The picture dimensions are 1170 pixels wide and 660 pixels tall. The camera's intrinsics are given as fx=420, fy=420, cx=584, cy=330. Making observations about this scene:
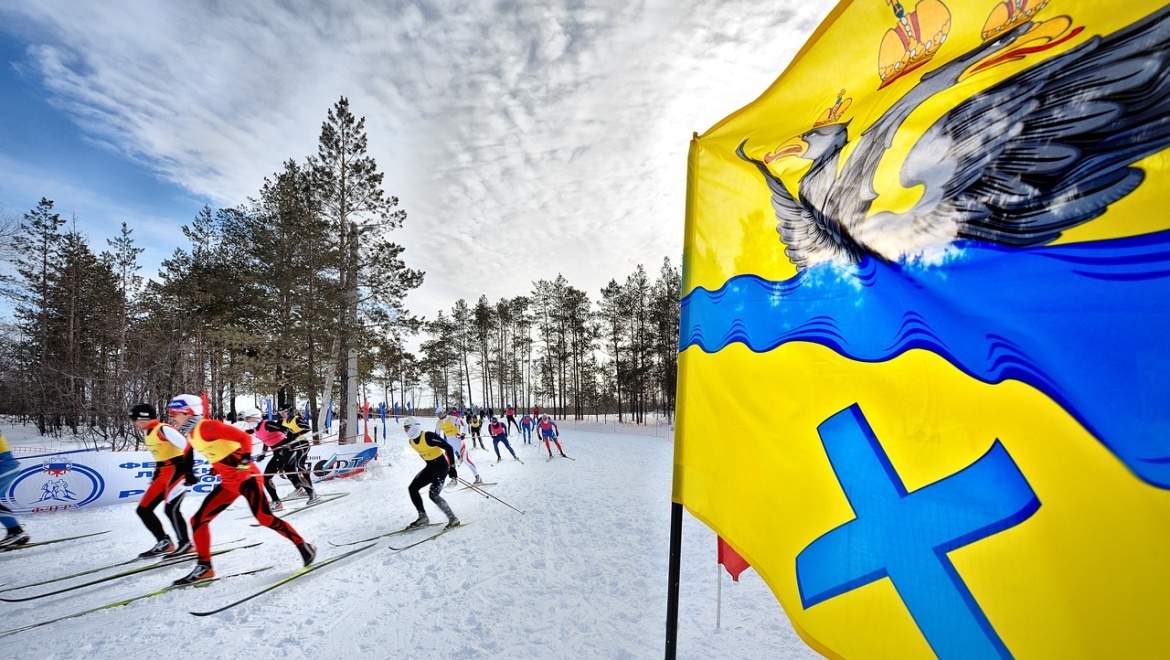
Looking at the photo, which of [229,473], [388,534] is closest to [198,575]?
[229,473]

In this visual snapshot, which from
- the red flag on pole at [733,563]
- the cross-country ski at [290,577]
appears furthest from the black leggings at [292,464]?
the red flag on pole at [733,563]

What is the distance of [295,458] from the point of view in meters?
11.5

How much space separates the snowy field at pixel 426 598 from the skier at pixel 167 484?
0.55 m

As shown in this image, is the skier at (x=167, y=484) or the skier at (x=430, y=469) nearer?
the skier at (x=167, y=484)

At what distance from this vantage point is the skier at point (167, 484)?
6316 mm

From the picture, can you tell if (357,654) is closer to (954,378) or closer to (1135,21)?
(954,378)

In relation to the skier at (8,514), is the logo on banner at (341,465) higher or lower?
lower

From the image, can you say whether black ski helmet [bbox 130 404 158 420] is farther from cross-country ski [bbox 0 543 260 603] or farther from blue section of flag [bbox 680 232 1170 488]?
blue section of flag [bbox 680 232 1170 488]

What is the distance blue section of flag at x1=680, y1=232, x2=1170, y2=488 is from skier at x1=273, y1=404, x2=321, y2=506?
1225 centimetres

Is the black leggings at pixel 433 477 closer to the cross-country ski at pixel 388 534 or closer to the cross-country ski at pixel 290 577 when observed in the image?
the cross-country ski at pixel 388 534

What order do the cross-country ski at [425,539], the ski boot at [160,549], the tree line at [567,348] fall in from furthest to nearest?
1. the tree line at [567,348]
2. the cross-country ski at [425,539]
3. the ski boot at [160,549]

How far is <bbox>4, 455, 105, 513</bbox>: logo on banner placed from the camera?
8266mm

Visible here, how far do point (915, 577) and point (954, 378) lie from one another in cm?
70

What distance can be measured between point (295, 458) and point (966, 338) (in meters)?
14.2
